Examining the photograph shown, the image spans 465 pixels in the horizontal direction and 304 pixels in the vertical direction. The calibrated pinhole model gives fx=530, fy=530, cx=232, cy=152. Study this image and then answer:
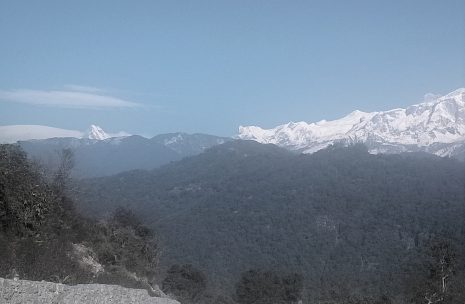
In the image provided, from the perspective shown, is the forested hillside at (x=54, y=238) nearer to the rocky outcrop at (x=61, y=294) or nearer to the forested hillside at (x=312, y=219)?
the rocky outcrop at (x=61, y=294)

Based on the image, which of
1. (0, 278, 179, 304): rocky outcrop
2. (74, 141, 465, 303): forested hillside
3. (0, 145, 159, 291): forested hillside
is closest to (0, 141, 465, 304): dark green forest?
(0, 145, 159, 291): forested hillside

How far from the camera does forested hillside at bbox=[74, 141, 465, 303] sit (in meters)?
81.9

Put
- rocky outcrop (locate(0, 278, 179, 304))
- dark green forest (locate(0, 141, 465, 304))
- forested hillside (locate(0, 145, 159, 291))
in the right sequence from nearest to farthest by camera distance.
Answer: rocky outcrop (locate(0, 278, 179, 304))
forested hillside (locate(0, 145, 159, 291))
dark green forest (locate(0, 141, 465, 304))

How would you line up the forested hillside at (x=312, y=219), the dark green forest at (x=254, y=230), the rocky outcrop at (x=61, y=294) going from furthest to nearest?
1. the forested hillside at (x=312, y=219)
2. the dark green forest at (x=254, y=230)
3. the rocky outcrop at (x=61, y=294)

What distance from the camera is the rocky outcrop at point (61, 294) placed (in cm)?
1405

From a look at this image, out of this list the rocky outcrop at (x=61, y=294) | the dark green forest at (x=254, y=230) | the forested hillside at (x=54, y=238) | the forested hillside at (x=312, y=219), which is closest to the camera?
the rocky outcrop at (x=61, y=294)

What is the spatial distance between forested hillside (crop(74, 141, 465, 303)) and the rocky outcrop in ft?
76.9

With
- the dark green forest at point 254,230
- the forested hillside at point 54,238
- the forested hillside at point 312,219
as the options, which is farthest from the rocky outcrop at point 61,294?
the forested hillside at point 312,219

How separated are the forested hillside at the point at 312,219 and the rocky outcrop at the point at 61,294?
76.9 ft

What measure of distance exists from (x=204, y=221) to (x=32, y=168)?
329 feet

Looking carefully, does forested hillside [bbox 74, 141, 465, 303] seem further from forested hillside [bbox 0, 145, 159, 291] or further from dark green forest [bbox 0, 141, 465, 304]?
forested hillside [bbox 0, 145, 159, 291]

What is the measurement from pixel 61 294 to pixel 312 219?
4510 inches

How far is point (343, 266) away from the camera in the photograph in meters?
96.9

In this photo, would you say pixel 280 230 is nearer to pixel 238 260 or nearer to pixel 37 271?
pixel 238 260
